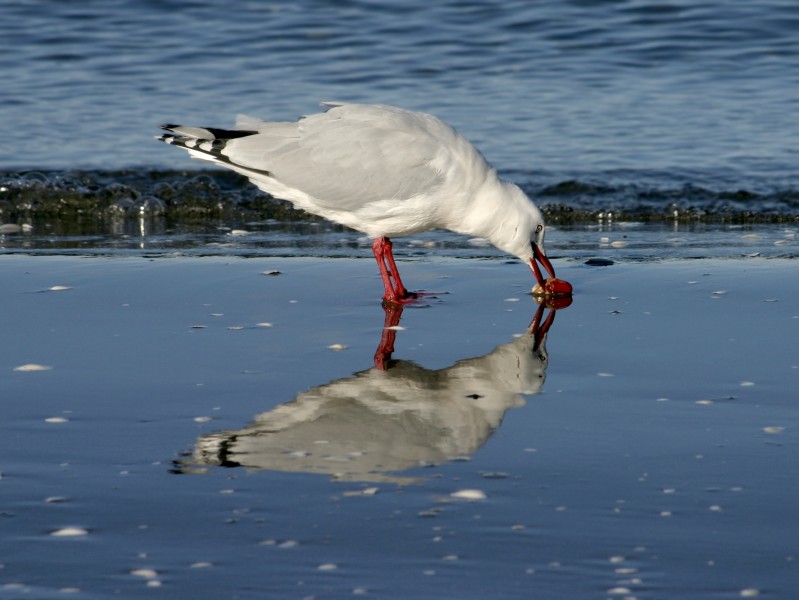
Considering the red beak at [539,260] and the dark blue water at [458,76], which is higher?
the dark blue water at [458,76]

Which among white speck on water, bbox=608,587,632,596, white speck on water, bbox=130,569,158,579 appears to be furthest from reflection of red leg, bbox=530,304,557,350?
white speck on water, bbox=130,569,158,579

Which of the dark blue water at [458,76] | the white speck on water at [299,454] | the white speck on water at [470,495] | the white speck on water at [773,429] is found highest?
the dark blue water at [458,76]

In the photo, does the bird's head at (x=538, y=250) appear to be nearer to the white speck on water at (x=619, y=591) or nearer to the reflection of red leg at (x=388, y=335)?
the reflection of red leg at (x=388, y=335)

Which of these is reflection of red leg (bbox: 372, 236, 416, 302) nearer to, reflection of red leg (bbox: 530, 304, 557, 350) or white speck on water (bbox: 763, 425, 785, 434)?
reflection of red leg (bbox: 530, 304, 557, 350)

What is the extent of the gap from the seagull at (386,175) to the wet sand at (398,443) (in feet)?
1.10

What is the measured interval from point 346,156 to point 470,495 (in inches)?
135

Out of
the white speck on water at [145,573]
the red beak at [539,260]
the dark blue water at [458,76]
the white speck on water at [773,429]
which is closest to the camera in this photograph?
the white speck on water at [145,573]

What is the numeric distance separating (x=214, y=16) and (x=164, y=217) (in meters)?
7.27

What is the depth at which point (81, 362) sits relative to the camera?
5469mm

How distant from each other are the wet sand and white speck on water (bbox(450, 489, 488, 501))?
1 cm

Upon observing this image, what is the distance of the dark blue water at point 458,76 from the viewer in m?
11.4

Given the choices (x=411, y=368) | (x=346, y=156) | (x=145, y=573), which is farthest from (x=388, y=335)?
(x=145, y=573)

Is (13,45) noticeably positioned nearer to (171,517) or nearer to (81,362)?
(81,362)

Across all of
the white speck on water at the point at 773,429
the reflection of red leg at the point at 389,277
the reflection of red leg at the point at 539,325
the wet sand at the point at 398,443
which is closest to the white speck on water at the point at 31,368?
the wet sand at the point at 398,443
